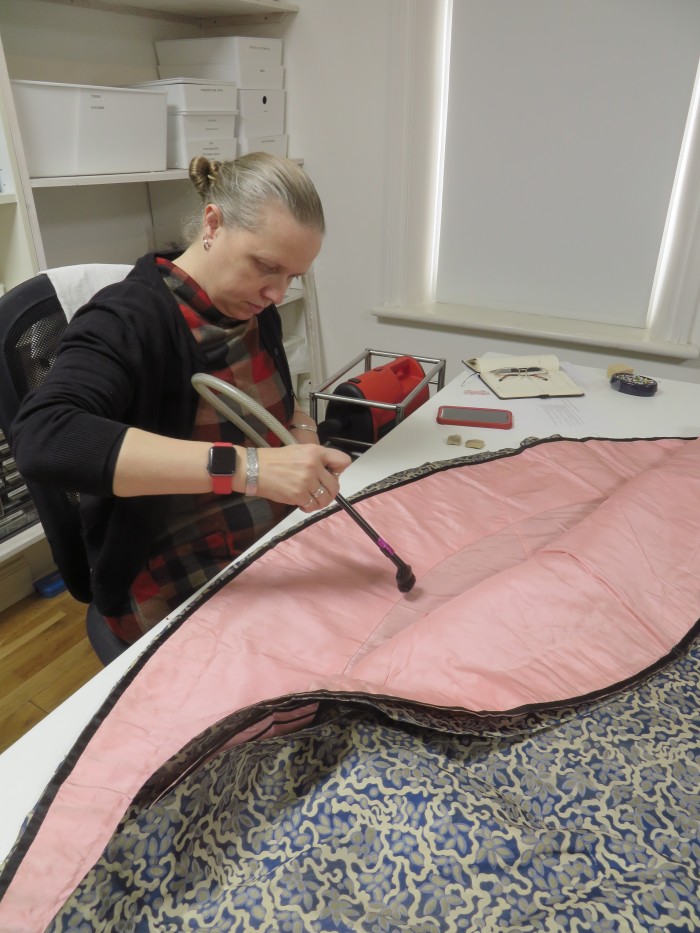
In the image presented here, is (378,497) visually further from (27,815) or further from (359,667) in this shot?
(27,815)

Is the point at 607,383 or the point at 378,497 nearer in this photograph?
the point at 378,497

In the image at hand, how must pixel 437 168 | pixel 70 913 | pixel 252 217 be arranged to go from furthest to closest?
pixel 437 168 → pixel 252 217 → pixel 70 913

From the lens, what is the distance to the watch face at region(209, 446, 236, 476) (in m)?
0.84

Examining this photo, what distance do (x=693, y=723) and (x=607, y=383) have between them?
47.2 inches

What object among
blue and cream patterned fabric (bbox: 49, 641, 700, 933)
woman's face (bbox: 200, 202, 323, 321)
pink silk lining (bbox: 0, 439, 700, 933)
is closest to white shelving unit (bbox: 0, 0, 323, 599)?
woman's face (bbox: 200, 202, 323, 321)

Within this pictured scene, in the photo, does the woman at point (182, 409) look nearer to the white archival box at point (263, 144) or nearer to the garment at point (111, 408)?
the garment at point (111, 408)

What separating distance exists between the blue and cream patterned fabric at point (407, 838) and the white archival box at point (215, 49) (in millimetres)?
2348

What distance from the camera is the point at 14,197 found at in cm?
164

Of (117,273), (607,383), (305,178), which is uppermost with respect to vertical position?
(305,178)

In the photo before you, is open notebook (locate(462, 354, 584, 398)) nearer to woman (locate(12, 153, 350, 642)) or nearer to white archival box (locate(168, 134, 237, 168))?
woman (locate(12, 153, 350, 642))

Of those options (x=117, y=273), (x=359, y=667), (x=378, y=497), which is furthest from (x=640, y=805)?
(x=117, y=273)

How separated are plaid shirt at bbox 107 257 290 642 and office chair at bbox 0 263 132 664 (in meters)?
0.08

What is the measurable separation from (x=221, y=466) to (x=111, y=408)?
17cm

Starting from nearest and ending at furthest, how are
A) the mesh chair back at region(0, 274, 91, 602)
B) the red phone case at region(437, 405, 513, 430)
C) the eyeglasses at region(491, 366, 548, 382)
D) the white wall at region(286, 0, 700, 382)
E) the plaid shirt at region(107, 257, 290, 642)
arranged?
the mesh chair back at region(0, 274, 91, 602), the plaid shirt at region(107, 257, 290, 642), the red phone case at region(437, 405, 513, 430), the eyeglasses at region(491, 366, 548, 382), the white wall at region(286, 0, 700, 382)
